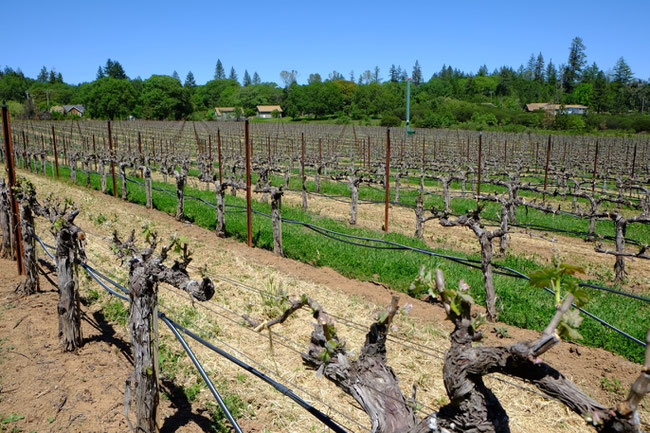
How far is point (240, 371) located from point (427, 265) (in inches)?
194

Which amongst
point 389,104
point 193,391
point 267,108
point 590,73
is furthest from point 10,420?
point 590,73

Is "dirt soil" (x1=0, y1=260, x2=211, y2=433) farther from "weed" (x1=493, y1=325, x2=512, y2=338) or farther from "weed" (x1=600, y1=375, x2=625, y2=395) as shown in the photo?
"weed" (x1=600, y1=375, x2=625, y2=395)

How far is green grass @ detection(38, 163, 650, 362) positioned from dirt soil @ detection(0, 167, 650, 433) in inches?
11.4

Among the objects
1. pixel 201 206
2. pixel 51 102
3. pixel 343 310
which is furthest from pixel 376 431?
pixel 51 102

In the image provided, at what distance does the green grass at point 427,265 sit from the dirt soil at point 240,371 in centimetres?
29

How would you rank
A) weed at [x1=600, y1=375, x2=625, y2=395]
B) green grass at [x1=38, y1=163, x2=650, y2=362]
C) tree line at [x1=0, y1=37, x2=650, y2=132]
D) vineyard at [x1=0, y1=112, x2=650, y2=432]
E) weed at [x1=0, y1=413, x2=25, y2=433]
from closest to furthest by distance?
vineyard at [x1=0, y1=112, x2=650, y2=432], weed at [x1=0, y1=413, x2=25, y2=433], weed at [x1=600, y1=375, x2=625, y2=395], green grass at [x1=38, y1=163, x2=650, y2=362], tree line at [x1=0, y1=37, x2=650, y2=132]

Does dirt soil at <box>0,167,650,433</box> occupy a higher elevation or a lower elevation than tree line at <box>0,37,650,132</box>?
lower

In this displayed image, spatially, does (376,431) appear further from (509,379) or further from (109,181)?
(109,181)

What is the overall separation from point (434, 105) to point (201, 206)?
258ft

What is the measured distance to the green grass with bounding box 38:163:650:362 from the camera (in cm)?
776

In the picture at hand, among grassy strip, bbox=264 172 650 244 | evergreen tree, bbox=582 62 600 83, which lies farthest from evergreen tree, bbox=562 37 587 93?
grassy strip, bbox=264 172 650 244

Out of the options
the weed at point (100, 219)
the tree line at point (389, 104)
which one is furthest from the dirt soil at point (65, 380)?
the tree line at point (389, 104)

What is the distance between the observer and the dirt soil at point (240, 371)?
18.3ft

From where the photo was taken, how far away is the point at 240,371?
267 inches
